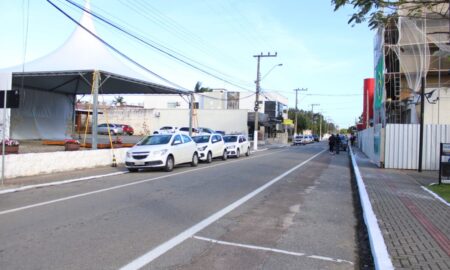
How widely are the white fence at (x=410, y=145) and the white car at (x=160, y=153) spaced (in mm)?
9282

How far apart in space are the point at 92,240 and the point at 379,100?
101 ft

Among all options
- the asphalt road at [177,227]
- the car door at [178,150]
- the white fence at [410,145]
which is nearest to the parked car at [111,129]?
the car door at [178,150]

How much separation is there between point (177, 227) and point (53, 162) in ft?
36.0

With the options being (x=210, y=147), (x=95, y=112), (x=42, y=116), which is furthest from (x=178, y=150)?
(x=42, y=116)

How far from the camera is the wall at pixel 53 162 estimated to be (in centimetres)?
1557

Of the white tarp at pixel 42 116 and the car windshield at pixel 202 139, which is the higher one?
the white tarp at pixel 42 116

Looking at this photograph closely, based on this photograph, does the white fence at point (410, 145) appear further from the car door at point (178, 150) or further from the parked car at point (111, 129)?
the parked car at point (111, 129)

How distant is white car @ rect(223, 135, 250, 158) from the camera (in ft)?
94.6

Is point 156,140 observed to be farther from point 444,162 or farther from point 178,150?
point 444,162

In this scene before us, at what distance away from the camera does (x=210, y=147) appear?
2491 centimetres

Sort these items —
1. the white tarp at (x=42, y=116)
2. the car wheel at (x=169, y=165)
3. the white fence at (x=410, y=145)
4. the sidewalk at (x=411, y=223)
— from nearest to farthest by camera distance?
the sidewalk at (x=411, y=223) → the car wheel at (x=169, y=165) → the white fence at (x=410, y=145) → the white tarp at (x=42, y=116)

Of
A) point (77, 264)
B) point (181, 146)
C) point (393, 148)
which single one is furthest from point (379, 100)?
point (77, 264)

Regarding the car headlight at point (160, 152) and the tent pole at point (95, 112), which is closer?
the car headlight at point (160, 152)

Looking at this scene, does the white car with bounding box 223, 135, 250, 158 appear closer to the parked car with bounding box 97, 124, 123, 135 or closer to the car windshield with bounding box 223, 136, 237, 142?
the car windshield with bounding box 223, 136, 237, 142
